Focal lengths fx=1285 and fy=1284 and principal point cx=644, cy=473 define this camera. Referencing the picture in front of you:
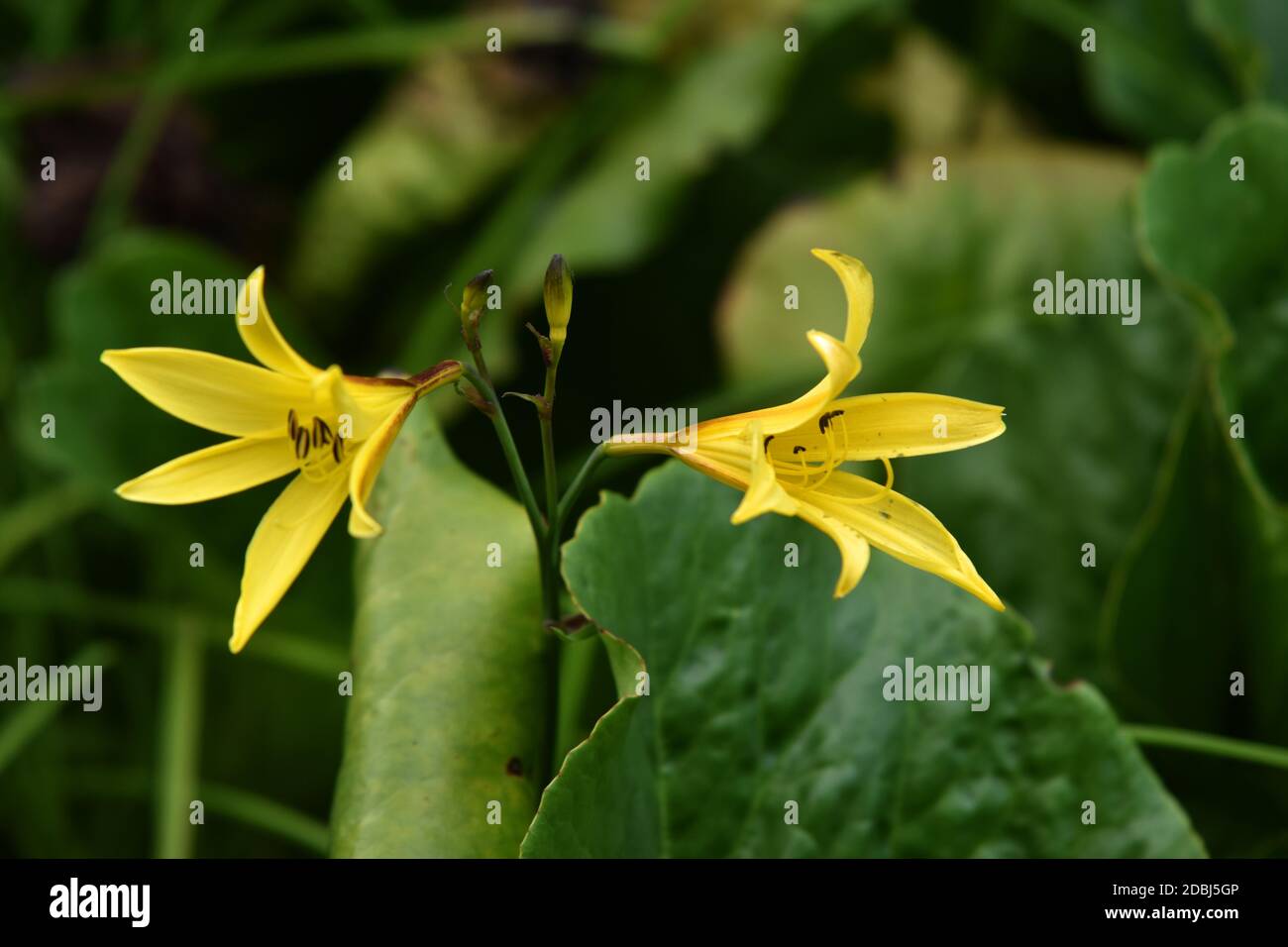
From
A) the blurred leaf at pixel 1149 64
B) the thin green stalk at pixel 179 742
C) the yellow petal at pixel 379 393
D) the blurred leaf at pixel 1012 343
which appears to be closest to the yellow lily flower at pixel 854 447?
the yellow petal at pixel 379 393

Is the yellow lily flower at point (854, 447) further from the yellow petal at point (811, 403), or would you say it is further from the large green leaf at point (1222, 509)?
the large green leaf at point (1222, 509)

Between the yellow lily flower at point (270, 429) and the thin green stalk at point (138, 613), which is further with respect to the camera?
the thin green stalk at point (138, 613)

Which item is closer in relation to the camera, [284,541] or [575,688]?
[284,541]

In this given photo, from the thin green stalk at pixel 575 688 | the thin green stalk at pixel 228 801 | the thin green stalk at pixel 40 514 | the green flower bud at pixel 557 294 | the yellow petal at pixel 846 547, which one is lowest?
the thin green stalk at pixel 228 801

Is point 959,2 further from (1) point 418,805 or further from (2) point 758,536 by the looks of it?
(1) point 418,805

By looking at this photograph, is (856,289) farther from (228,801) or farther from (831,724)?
(228,801)

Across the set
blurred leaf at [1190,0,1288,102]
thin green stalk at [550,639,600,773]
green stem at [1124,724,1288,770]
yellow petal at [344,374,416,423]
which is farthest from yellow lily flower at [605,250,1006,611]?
blurred leaf at [1190,0,1288,102]

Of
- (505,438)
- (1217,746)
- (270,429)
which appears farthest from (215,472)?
(1217,746)
